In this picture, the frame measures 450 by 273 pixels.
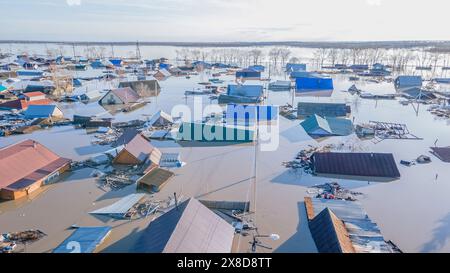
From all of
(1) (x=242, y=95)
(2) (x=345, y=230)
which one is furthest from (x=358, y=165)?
(1) (x=242, y=95)

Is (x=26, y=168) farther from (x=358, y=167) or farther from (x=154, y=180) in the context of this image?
(x=358, y=167)

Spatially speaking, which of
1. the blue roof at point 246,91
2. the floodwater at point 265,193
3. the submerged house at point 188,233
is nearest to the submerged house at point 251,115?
the floodwater at point 265,193

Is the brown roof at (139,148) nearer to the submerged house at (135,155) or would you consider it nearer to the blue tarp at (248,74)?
the submerged house at (135,155)

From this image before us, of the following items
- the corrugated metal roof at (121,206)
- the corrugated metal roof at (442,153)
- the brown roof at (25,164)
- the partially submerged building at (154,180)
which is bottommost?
the corrugated metal roof at (121,206)

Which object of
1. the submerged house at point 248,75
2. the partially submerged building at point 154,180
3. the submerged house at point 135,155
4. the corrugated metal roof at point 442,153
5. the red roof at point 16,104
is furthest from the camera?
the submerged house at point 248,75
